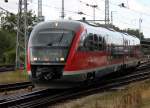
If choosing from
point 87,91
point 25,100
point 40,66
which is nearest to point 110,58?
point 87,91

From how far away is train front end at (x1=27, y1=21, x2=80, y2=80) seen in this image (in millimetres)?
20797

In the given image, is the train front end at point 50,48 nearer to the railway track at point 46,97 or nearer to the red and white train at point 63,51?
the red and white train at point 63,51

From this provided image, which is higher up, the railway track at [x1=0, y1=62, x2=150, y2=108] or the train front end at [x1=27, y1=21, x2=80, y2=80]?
the train front end at [x1=27, y1=21, x2=80, y2=80]

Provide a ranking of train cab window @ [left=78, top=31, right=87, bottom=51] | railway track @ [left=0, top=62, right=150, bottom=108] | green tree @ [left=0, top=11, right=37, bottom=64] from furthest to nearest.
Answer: green tree @ [left=0, top=11, right=37, bottom=64] → train cab window @ [left=78, top=31, right=87, bottom=51] → railway track @ [left=0, top=62, right=150, bottom=108]

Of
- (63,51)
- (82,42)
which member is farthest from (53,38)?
(82,42)

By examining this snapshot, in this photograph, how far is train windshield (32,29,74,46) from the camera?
70.1 ft

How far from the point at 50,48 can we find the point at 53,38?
1.77 ft

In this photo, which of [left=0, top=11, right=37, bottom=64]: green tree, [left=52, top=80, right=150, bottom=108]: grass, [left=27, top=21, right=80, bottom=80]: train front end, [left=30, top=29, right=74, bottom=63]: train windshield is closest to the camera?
[left=52, top=80, right=150, bottom=108]: grass

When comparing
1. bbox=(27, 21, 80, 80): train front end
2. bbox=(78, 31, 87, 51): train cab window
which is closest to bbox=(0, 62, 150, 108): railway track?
bbox=(27, 21, 80, 80): train front end

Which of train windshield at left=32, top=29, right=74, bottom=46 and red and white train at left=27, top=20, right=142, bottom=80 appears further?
train windshield at left=32, top=29, right=74, bottom=46

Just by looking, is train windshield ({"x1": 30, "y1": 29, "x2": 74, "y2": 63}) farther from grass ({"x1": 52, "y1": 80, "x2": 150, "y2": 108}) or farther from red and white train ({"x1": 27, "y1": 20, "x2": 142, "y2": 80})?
grass ({"x1": 52, "y1": 80, "x2": 150, "y2": 108})

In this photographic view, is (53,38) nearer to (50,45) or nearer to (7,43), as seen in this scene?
(50,45)

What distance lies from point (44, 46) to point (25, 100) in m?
3.06

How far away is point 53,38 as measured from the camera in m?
21.5
